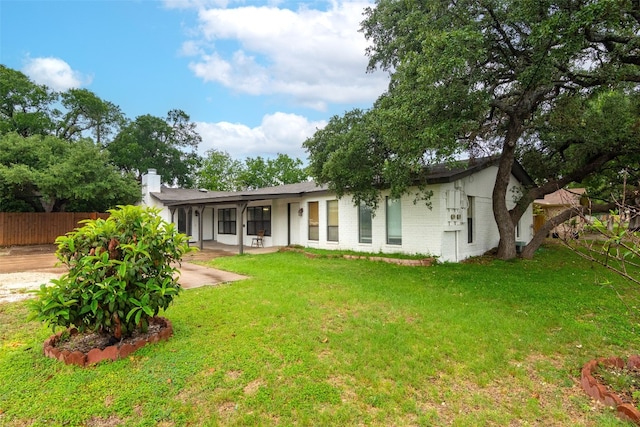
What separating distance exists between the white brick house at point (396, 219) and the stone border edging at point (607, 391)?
21.2 feet

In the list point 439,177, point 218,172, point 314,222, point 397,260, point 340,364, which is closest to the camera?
point 340,364

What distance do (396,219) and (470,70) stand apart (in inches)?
206

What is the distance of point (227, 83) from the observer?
14.3 meters

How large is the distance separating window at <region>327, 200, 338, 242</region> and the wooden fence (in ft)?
37.4

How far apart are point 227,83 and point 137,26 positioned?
448 centimetres

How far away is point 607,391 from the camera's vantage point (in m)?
2.85

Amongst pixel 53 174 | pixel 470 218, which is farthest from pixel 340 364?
pixel 53 174

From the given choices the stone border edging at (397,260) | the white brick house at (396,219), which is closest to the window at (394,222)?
the white brick house at (396,219)

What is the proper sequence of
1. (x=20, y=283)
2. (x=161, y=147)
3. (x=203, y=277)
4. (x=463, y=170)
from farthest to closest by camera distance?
(x=161, y=147), (x=463, y=170), (x=203, y=277), (x=20, y=283)

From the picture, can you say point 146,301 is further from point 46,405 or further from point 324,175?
point 324,175

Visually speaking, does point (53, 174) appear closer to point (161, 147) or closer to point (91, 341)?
point (91, 341)

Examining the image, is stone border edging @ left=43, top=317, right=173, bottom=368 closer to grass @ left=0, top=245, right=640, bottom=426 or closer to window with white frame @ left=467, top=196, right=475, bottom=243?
grass @ left=0, top=245, right=640, bottom=426

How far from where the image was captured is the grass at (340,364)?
2.65 meters

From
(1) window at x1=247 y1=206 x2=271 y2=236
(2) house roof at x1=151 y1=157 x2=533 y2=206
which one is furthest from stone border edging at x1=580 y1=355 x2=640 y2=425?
(1) window at x1=247 y1=206 x2=271 y2=236
